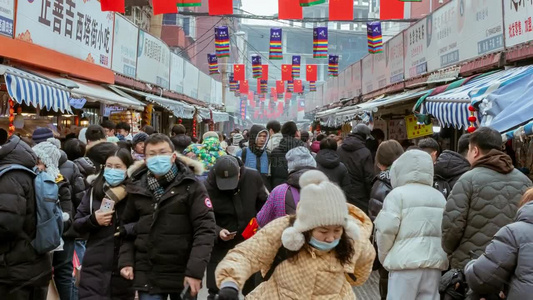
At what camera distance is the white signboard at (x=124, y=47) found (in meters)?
16.2

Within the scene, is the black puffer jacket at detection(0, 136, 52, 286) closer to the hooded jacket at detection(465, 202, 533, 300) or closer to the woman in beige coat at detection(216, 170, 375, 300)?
the woman in beige coat at detection(216, 170, 375, 300)

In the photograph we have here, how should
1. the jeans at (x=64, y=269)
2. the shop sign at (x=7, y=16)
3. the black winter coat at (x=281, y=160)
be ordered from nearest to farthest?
1. the jeans at (x=64, y=269)
2. the black winter coat at (x=281, y=160)
3. the shop sign at (x=7, y=16)

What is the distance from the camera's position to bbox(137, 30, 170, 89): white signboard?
19.0 metres

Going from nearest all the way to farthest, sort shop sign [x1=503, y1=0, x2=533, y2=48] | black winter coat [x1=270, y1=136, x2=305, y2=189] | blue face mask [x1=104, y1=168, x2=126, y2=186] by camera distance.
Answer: blue face mask [x1=104, y1=168, x2=126, y2=186] < shop sign [x1=503, y1=0, x2=533, y2=48] < black winter coat [x1=270, y1=136, x2=305, y2=189]

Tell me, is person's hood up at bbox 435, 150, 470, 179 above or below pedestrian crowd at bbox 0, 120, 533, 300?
above

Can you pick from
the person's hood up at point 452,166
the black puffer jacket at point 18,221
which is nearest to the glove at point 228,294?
the black puffer jacket at point 18,221

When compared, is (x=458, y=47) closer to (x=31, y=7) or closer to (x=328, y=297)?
(x=31, y=7)

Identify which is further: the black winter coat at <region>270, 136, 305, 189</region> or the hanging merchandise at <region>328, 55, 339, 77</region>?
the hanging merchandise at <region>328, 55, 339, 77</region>

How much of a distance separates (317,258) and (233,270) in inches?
21.0

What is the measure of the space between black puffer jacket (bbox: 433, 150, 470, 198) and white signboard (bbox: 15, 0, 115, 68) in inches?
271

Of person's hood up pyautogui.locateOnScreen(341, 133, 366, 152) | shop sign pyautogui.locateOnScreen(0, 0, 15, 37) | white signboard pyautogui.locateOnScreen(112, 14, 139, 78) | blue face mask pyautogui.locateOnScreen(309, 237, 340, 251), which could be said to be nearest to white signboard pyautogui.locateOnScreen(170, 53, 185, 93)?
white signboard pyautogui.locateOnScreen(112, 14, 139, 78)

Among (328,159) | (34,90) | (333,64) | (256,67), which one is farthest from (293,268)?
(256,67)

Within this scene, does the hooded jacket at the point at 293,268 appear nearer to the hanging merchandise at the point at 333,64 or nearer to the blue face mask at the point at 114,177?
the blue face mask at the point at 114,177

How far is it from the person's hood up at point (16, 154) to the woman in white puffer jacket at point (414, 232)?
300cm
